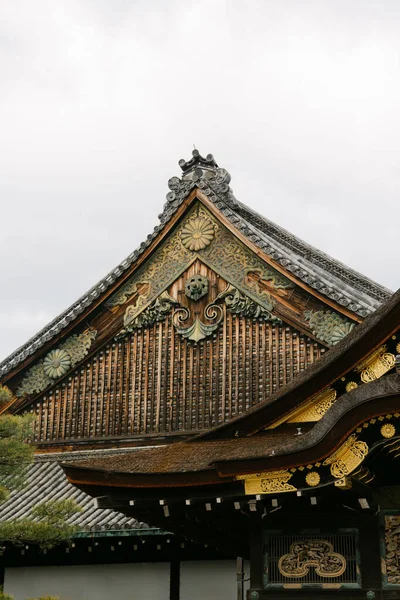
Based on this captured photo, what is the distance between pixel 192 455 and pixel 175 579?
5.13 meters

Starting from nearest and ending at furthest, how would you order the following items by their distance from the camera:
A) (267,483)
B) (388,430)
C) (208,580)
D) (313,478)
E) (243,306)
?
(388,430) → (313,478) → (267,483) → (208,580) → (243,306)

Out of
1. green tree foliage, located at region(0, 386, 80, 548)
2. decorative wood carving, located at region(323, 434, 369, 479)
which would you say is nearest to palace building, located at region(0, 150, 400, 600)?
decorative wood carving, located at region(323, 434, 369, 479)

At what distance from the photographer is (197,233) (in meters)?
Result: 18.2

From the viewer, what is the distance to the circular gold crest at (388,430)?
9.22 m

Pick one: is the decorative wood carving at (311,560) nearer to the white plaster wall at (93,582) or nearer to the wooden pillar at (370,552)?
the wooden pillar at (370,552)

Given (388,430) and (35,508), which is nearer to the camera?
(388,430)

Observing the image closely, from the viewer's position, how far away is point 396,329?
374 inches

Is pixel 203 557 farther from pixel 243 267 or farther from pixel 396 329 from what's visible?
pixel 396 329

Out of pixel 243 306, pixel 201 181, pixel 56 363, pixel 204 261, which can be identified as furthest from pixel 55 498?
pixel 201 181

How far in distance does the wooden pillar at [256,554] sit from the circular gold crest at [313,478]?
116 cm

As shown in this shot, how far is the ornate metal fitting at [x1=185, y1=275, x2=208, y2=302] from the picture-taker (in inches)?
694

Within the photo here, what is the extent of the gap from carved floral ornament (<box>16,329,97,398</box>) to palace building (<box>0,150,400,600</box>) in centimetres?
4

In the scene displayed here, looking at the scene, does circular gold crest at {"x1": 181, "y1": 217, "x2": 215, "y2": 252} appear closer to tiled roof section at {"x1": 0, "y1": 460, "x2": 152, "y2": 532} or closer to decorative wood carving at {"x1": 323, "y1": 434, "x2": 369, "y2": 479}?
tiled roof section at {"x1": 0, "y1": 460, "x2": 152, "y2": 532}

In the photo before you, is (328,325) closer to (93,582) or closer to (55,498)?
(55,498)
